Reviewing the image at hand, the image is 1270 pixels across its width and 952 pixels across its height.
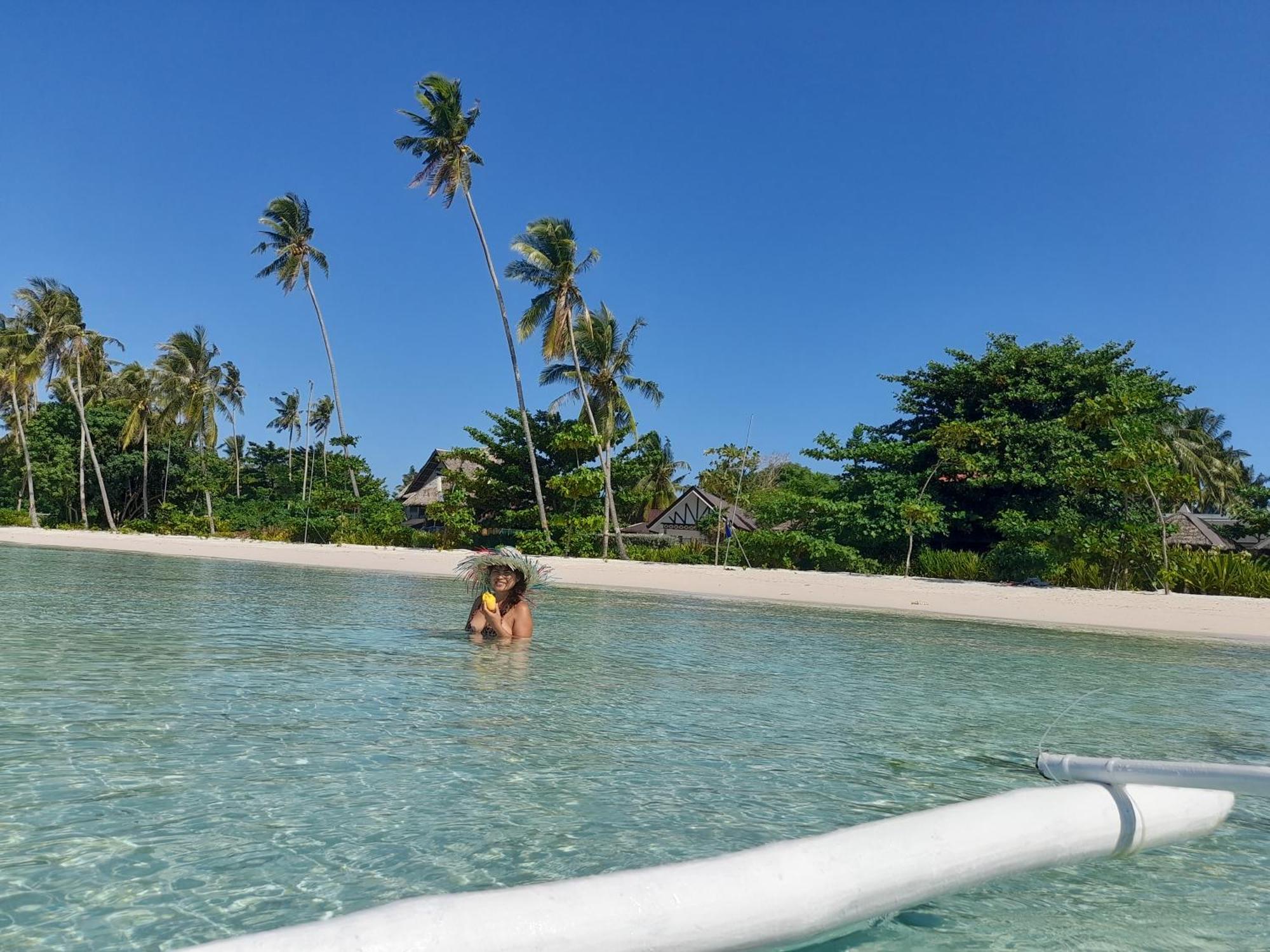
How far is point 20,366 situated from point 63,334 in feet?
7.72

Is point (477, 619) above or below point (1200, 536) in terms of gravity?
below

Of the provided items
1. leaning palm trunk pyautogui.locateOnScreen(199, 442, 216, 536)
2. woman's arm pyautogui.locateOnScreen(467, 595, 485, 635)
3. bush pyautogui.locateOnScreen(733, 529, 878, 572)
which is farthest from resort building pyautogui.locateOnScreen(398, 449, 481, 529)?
woman's arm pyautogui.locateOnScreen(467, 595, 485, 635)

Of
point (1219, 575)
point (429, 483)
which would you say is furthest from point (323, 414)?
point (1219, 575)

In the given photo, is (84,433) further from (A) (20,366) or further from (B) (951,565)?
(B) (951,565)

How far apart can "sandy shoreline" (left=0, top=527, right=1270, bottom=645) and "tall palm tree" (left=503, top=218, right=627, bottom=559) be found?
7541mm

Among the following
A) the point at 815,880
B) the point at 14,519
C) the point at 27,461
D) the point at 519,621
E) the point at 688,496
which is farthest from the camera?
the point at 688,496

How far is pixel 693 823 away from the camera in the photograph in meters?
3.76

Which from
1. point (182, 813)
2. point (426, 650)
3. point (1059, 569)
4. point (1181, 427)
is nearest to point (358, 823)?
point (182, 813)

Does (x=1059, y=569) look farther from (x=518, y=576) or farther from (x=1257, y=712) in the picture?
(x=518, y=576)

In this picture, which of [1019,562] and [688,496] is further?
[688,496]

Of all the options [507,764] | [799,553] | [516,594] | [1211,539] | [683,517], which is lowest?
[507,764]

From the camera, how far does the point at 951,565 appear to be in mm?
23609

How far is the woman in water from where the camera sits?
860cm

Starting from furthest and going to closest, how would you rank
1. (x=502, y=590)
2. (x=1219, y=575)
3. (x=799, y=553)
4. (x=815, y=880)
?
1. (x=799, y=553)
2. (x=1219, y=575)
3. (x=502, y=590)
4. (x=815, y=880)
